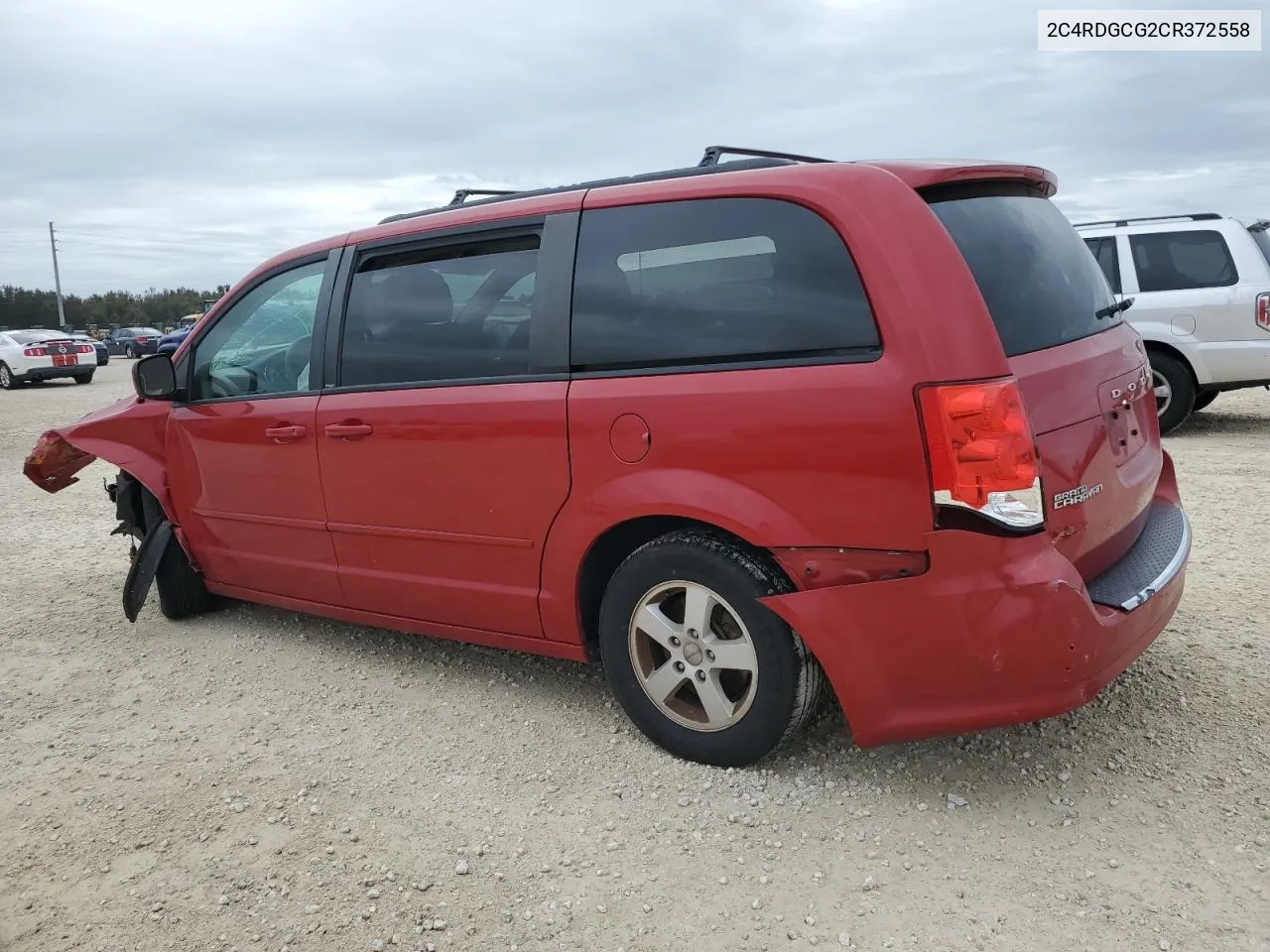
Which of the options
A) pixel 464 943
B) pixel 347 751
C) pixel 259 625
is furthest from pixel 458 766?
pixel 259 625

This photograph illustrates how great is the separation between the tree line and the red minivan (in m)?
54.2

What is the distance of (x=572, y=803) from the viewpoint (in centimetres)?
287

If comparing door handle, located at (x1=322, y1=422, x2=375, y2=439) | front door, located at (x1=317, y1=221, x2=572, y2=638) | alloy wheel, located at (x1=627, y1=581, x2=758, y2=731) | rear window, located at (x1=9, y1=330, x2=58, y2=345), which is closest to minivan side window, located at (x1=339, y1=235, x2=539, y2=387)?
front door, located at (x1=317, y1=221, x2=572, y2=638)

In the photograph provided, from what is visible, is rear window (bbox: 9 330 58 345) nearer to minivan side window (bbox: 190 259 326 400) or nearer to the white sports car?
the white sports car

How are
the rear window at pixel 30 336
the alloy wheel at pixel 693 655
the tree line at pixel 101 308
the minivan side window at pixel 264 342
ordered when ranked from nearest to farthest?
the alloy wheel at pixel 693 655
the minivan side window at pixel 264 342
the rear window at pixel 30 336
the tree line at pixel 101 308

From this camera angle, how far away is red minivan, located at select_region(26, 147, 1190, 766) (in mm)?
2453

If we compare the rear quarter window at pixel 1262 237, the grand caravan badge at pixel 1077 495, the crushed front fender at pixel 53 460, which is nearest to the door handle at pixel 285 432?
the crushed front fender at pixel 53 460

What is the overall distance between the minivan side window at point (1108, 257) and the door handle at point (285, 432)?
7375 mm

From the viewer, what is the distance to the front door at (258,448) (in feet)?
12.7

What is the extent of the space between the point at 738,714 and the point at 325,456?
6.18ft

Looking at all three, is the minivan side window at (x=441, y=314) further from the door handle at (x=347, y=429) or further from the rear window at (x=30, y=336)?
the rear window at (x=30, y=336)

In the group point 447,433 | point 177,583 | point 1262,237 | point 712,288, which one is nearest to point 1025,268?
point 712,288

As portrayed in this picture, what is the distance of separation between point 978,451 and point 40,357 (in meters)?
24.5

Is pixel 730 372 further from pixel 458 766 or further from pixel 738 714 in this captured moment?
pixel 458 766
